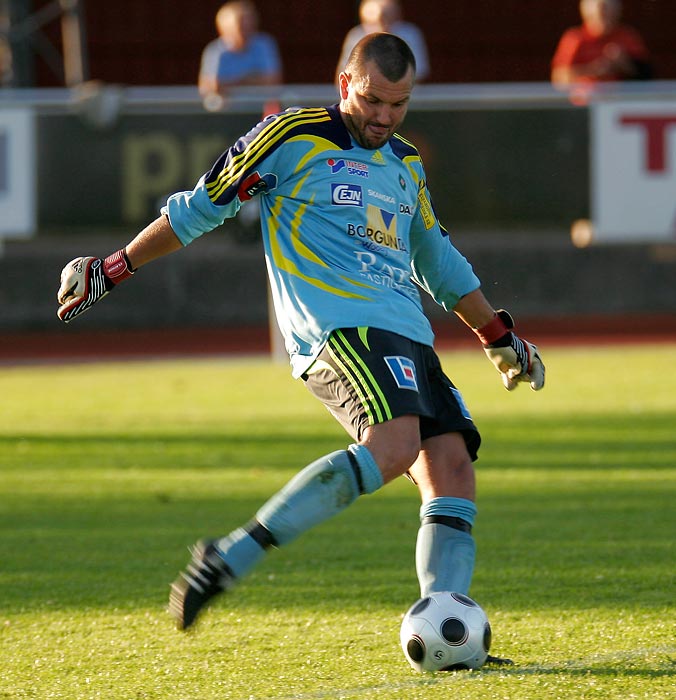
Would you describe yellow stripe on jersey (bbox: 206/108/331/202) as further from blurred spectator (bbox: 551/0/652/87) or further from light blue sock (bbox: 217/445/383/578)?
blurred spectator (bbox: 551/0/652/87)

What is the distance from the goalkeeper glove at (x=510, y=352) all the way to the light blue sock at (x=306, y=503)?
2.93 feet

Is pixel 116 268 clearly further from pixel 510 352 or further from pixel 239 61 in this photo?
pixel 239 61

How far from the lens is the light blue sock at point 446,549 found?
4.36 metres

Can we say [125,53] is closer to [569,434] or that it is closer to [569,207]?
[569,207]

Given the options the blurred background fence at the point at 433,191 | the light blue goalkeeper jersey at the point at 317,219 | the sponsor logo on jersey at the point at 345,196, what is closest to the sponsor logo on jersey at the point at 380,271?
the light blue goalkeeper jersey at the point at 317,219

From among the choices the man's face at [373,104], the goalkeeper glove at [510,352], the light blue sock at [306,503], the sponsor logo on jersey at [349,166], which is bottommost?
the light blue sock at [306,503]

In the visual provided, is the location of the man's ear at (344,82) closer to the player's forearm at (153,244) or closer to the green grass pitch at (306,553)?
the player's forearm at (153,244)

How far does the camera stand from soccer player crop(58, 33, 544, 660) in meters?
4.17

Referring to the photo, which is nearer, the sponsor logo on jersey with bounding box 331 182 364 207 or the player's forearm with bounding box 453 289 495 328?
the sponsor logo on jersey with bounding box 331 182 364 207

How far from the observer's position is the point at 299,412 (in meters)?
10.4

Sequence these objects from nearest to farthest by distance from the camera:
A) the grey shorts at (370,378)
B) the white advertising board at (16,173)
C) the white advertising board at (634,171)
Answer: the grey shorts at (370,378), the white advertising board at (16,173), the white advertising board at (634,171)

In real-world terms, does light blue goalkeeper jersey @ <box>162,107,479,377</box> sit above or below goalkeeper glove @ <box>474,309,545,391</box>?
above

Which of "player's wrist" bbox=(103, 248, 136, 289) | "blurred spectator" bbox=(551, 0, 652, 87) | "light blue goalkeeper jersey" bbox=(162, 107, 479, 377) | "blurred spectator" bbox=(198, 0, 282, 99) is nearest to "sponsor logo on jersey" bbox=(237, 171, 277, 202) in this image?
"light blue goalkeeper jersey" bbox=(162, 107, 479, 377)

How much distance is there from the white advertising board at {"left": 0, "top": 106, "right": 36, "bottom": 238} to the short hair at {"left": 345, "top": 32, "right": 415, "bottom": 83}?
9397 mm
